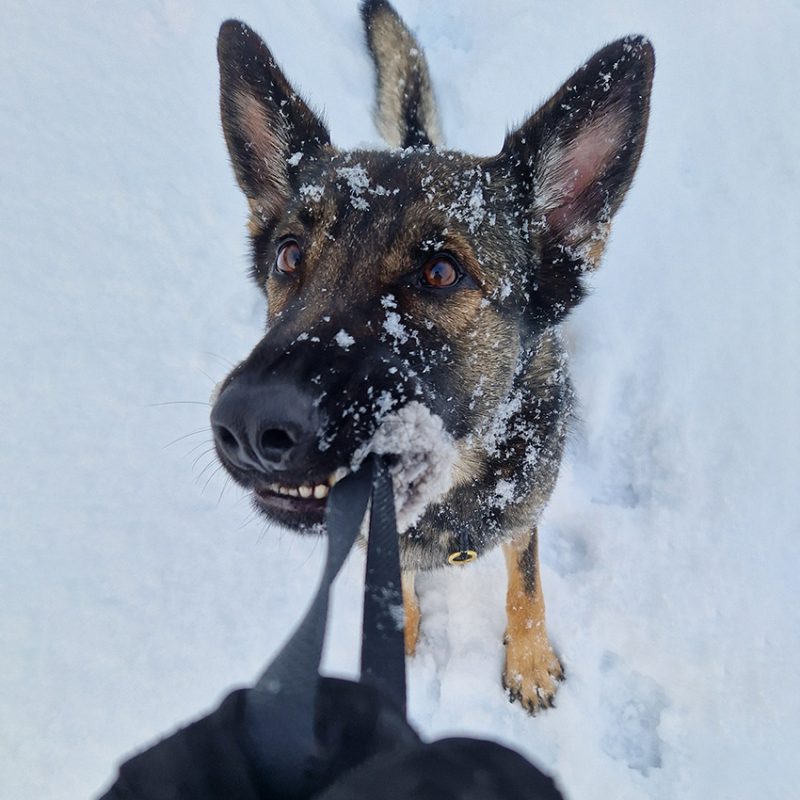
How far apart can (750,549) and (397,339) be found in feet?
7.97

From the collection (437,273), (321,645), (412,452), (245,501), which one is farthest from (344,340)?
(245,501)

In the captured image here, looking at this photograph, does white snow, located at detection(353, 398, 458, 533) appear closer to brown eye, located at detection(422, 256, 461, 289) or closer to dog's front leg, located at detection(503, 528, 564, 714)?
brown eye, located at detection(422, 256, 461, 289)

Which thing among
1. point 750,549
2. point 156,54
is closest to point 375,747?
point 750,549

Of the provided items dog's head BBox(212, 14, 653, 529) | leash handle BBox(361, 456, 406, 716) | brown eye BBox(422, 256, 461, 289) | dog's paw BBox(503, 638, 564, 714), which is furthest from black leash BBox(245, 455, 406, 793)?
dog's paw BBox(503, 638, 564, 714)

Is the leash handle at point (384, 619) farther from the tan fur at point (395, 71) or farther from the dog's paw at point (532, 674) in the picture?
the tan fur at point (395, 71)

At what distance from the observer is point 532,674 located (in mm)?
2932

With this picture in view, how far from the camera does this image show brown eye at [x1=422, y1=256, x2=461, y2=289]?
83.7 inches

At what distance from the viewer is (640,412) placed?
3756 millimetres

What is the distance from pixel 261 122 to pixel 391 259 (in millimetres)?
1170

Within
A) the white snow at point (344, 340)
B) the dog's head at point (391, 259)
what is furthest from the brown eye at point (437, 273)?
the white snow at point (344, 340)

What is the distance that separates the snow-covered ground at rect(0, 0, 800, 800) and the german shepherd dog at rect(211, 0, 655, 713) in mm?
540

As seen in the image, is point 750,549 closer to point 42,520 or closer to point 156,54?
point 42,520

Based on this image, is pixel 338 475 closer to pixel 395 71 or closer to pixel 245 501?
pixel 245 501

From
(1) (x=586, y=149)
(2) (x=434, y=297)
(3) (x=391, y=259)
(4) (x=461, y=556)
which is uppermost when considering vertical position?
(1) (x=586, y=149)
